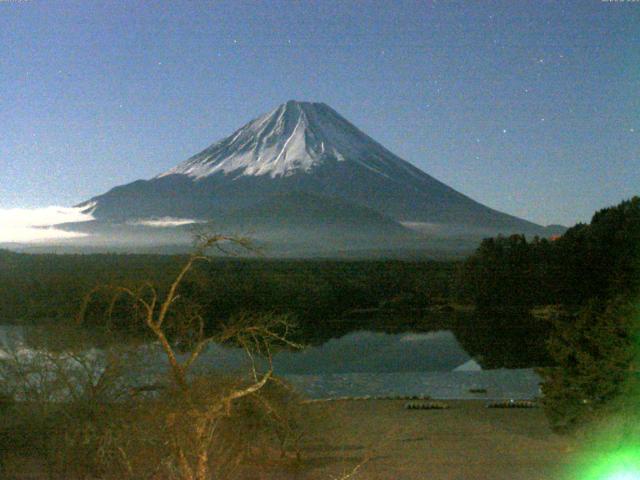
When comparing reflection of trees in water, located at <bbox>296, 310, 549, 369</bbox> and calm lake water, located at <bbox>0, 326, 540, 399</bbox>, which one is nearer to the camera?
calm lake water, located at <bbox>0, 326, 540, 399</bbox>

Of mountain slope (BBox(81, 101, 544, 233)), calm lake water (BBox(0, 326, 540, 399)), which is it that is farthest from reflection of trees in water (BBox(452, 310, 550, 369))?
mountain slope (BBox(81, 101, 544, 233))

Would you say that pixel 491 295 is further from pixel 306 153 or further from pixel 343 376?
pixel 306 153

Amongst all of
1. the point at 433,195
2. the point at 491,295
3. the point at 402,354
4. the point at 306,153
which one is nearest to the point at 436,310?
the point at 491,295

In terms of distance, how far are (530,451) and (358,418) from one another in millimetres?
3110

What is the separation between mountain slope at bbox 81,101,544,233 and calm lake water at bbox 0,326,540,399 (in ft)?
117

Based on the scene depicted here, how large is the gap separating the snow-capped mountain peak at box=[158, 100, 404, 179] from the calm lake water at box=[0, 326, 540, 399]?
48660mm

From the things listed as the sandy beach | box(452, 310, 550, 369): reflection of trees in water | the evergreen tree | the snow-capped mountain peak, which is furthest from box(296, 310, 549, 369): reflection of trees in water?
the snow-capped mountain peak

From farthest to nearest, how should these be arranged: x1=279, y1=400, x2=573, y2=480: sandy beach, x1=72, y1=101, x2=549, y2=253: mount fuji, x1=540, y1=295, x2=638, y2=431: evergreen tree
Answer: x1=72, y1=101, x2=549, y2=253: mount fuji < x1=540, y1=295, x2=638, y2=431: evergreen tree < x1=279, y1=400, x2=573, y2=480: sandy beach

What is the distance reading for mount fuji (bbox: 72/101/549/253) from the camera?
2498 inches

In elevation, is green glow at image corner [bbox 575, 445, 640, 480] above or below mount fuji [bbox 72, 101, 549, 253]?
below

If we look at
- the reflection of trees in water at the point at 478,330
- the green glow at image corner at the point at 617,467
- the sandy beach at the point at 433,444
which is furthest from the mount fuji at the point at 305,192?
the green glow at image corner at the point at 617,467

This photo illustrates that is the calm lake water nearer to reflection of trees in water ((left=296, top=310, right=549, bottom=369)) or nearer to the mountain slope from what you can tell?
reflection of trees in water ((left=296, top=310, right=549, bottom=369))

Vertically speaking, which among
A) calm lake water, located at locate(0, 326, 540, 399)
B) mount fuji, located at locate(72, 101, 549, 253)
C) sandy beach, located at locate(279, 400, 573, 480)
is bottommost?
calm lake water, located at locate(0, 326, 540, 399)

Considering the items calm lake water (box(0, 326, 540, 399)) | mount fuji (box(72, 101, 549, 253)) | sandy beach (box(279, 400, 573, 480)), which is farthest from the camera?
mount fuji (box(72, 101, 549, 253))
